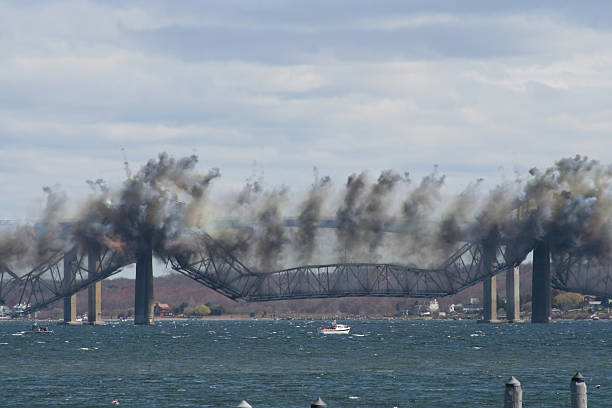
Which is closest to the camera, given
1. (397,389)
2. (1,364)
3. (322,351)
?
(397,389)

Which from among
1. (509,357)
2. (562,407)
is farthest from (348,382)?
(509,357)

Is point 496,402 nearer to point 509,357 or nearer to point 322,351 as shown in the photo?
point 509,357

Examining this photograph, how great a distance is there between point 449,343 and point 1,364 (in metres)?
66.4

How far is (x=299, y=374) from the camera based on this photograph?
85.1m

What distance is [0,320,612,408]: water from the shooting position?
65.4 m

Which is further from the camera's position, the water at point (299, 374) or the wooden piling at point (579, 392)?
the water at point (299, 374)

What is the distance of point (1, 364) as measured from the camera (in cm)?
10131

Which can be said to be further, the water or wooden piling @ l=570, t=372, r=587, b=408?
the water

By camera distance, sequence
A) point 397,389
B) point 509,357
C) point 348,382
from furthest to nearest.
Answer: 1. point 509,357
2. point 348,382
3. point 397,389

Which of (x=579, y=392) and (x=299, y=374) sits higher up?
(x=579, y=392)

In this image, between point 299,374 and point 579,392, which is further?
point 299,374

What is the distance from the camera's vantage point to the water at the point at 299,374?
65375 millimetres

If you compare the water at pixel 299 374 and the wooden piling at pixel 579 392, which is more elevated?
the wooden piling at pixel 579 392

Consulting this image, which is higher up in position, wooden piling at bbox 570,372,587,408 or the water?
wooden piling at bbox 570,372,587,408
